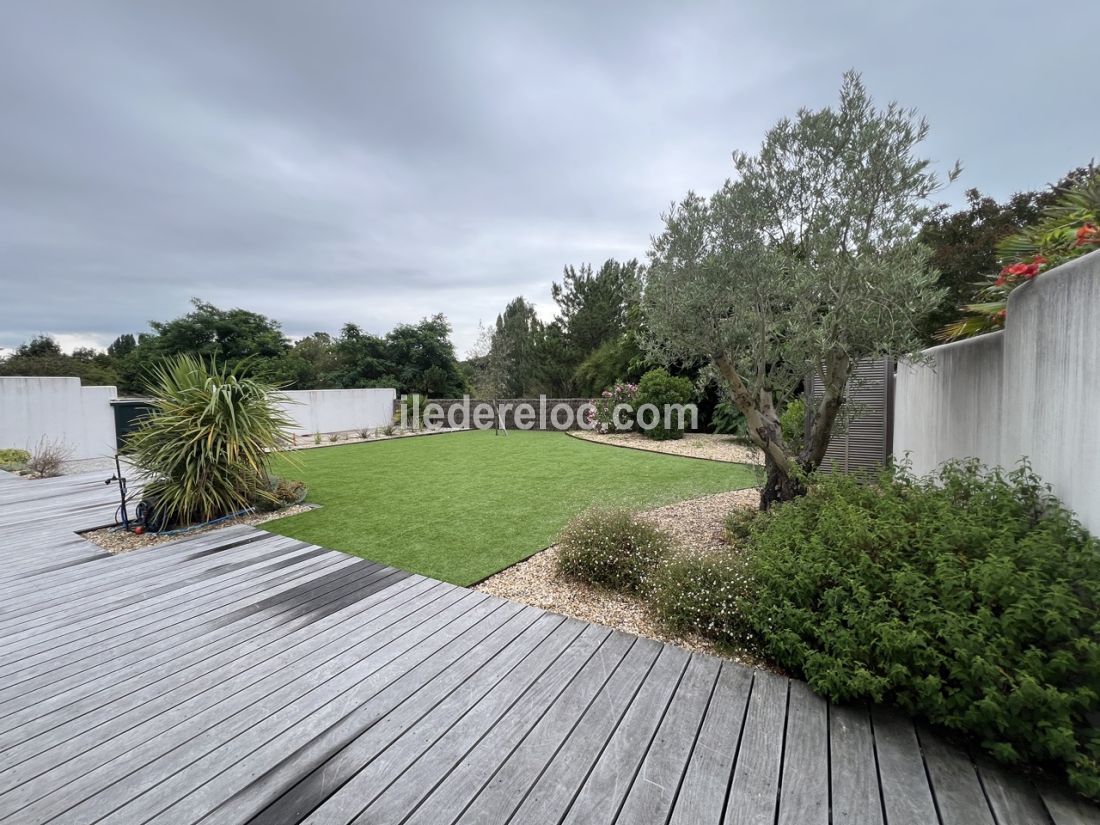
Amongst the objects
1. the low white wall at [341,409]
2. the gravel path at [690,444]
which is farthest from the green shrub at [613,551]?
the low white wall at [341,409]

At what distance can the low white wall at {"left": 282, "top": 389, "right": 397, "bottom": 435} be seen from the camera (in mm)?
14191

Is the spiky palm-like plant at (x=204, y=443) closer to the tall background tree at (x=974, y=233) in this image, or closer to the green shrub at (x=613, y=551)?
the green shrub at (x=613, y=551)

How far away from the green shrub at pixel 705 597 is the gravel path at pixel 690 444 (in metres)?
5.69

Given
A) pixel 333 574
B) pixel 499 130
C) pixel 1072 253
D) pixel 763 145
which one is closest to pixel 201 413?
pixel 333 574

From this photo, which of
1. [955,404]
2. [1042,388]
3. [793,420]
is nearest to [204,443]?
[1042,388]

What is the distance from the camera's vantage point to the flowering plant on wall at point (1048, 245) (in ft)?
7.91

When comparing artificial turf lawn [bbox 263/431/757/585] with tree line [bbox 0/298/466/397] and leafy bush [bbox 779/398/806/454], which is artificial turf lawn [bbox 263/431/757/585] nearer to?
leafy bush [bbox 779/398/806/454]

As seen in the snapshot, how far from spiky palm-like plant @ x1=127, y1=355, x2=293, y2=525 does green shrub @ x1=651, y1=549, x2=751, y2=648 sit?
4.90m

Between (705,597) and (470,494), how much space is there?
3960mm

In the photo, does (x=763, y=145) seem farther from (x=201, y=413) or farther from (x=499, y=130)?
(x=201, y=413)

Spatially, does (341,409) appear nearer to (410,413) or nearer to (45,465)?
(410,413)

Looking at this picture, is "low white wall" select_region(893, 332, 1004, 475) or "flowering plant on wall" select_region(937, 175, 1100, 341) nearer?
"flowering plant on wall" select_region(937, 175, 1100, 341)

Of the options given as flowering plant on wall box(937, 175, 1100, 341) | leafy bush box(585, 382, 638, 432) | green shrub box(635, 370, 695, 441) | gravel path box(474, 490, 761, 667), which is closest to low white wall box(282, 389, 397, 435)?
leafy bush box(585, 382, 638, 432)

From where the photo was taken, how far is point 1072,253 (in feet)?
8.01
